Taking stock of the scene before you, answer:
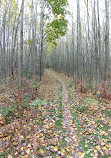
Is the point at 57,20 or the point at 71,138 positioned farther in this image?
the point at 57,20

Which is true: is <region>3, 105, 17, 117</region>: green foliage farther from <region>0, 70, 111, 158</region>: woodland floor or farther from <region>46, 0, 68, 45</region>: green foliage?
<region>46, 0, 68, 45</region>: green foliage

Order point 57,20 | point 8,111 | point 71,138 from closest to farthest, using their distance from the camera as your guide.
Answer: point 71,138, point 8,111, point 57,20

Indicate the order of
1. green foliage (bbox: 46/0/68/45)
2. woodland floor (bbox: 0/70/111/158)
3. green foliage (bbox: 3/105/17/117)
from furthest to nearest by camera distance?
1. green foliage (bbox: 46/0/68/45)
2. green foliage (bbox: 3/105/17/117)
3. woodland floor (bbox: 0/70/111/158)

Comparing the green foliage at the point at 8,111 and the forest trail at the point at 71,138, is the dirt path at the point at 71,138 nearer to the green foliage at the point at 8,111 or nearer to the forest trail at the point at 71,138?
the forest trail at the point at 71,138

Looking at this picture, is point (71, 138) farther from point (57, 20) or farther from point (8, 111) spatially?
point (57, 20)

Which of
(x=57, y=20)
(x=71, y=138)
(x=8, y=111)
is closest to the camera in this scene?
(x=71, y=138)

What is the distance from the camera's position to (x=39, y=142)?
2.84 m

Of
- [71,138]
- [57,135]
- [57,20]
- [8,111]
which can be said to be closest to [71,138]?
[71,138]

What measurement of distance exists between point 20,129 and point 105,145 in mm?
2402

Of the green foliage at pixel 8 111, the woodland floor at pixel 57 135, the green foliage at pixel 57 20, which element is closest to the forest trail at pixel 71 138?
the woodland floor at pixel 57 135

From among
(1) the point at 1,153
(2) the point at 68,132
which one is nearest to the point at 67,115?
(2) the point at 68,132

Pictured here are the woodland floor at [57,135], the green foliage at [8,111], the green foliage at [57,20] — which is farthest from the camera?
the green foliage at [57,20]

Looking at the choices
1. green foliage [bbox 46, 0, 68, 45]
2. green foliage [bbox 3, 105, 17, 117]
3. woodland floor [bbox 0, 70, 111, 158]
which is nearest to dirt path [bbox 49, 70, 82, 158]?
woodland floor [bbox 0, 70, 111, 158]

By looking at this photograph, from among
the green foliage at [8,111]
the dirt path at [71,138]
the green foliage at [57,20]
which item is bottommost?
the dirt path at [71,138]
